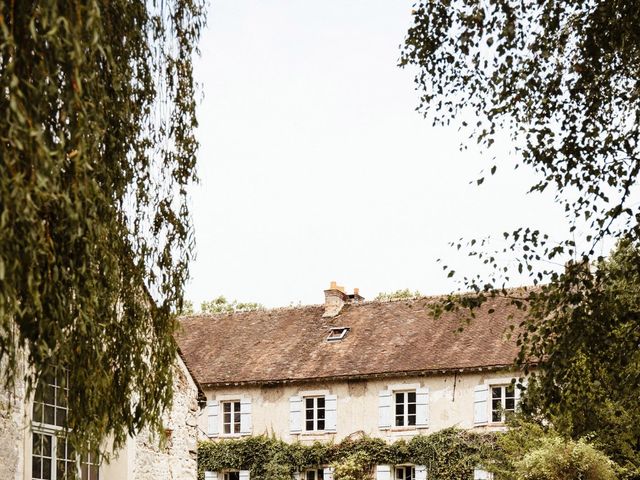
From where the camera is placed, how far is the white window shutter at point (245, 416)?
30.6 metres

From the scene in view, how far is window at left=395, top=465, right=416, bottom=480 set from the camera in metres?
29.0

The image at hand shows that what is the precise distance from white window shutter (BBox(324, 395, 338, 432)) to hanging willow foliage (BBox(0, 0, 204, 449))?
1962 cm

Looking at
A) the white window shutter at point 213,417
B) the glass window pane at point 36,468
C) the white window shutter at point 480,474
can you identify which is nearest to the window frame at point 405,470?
the white window shutter at point 480,474

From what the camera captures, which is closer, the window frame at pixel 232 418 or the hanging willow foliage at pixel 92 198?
the hanging willow foliage at pixel 92 198

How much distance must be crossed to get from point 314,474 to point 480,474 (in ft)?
14.8

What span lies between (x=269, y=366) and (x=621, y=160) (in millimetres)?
20105

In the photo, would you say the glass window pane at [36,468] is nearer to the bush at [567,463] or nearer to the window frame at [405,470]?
the bush at [567,463]

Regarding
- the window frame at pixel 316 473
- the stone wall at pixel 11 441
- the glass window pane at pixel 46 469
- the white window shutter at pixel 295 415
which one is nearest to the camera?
the stone wall at pixel 11 441

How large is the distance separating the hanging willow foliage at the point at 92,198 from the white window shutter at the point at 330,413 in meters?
19.6

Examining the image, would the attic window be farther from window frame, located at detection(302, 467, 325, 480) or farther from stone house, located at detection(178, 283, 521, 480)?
window frame, located at detection(302, 467, 325, 480)

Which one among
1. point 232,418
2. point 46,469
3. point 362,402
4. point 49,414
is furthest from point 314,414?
point 46,469

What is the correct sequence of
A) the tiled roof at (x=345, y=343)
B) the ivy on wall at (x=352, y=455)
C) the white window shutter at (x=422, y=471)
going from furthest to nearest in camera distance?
the tiled roof at (x=345, y=343), the white window shutter at (x=422, y=471), the ivy on wall at (x=352, y=455)

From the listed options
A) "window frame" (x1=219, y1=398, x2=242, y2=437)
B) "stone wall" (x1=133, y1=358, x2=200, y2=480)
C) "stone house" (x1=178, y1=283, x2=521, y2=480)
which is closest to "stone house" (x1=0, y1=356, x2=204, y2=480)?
"stone wall" (x1=133, y1=358, x2=200, y2=480)

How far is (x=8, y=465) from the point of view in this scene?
13961 millimetres
